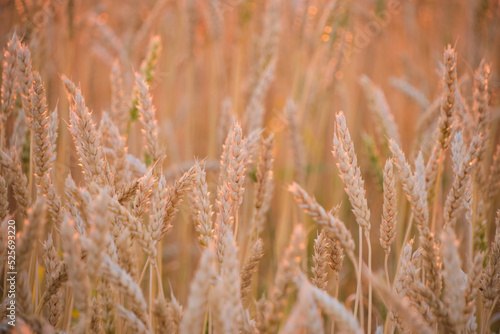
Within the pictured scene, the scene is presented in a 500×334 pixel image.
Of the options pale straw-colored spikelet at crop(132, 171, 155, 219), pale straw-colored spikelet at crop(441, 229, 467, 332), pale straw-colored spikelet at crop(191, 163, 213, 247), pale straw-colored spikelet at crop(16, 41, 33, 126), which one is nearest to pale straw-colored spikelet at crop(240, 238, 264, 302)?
pale straw-colored spikelet at crop(191, 163, 213, 247)

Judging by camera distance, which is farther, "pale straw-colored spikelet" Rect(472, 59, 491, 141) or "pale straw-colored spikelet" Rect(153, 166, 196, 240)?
"pale straw-colored spikelet" Rect(472, 59, 491, 141)

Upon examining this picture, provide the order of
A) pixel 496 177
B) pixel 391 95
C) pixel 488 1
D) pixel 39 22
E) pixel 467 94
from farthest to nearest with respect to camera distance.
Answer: pixel 391 95
pixel 467 94
pixel 488 1
pixel 39 22
pixel 496 177

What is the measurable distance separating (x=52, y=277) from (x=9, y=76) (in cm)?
49

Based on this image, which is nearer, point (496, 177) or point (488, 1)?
point (496, 177)

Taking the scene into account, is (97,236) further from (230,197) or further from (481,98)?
(481,98)

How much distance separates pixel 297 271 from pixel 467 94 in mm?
1577

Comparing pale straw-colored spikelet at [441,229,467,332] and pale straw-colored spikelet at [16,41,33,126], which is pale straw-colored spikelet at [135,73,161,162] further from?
pale straw-colored spikelet at [441,229,467,332]

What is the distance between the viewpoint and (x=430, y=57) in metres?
2.54

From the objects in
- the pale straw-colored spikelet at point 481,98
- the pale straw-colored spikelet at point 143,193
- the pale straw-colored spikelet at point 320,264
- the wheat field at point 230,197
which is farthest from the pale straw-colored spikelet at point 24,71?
the pale straw-colored spikelet at point 481,98

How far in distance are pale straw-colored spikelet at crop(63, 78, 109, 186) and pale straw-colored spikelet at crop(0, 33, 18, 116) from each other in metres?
0.24

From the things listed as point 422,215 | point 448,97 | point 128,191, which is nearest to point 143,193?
point 128,191

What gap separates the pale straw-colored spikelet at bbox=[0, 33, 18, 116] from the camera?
92 centimetres

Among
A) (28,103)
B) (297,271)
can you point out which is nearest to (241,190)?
(297,271)

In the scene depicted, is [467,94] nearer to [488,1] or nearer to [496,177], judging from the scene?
[488,1]
